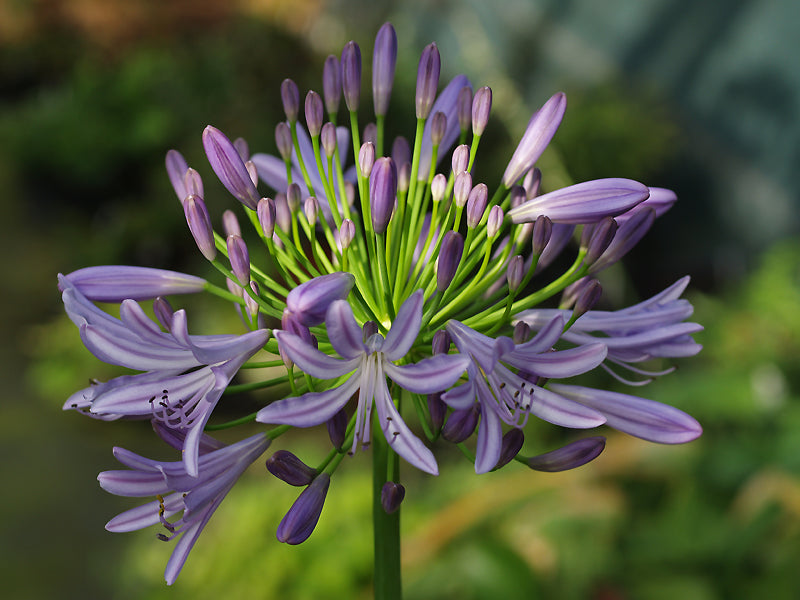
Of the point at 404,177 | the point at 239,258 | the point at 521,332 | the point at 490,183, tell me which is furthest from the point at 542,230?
the point at 490,183

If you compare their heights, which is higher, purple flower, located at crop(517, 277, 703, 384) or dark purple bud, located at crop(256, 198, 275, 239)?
dark purple bud, located at crop(256, 198, 275, 239)

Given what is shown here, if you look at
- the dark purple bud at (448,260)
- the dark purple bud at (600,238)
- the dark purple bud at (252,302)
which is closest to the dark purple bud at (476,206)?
the dark purple bud at (448,260)

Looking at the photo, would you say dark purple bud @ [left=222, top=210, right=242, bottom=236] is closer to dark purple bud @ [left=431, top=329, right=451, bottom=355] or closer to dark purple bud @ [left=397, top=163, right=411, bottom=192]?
dark purple bud @ [left=397, top=163, right=411, bottom=192]

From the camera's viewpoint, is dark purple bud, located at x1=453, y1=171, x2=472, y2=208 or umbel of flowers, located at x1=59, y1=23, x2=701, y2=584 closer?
umbel of flowers, located at x1=59, y1=23, x2=701, y2=584

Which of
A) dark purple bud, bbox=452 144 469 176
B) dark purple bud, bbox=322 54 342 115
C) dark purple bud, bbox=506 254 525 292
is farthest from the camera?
dark purple bud, bbox=322 54 342 115

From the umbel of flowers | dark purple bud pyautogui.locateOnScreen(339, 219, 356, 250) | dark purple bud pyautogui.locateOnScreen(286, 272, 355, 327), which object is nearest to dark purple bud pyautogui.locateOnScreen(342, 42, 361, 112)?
the umbel of flowers

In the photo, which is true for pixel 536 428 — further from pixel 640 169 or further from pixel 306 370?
pixel 306 370

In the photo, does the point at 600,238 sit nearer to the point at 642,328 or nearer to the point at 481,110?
the point at 642,328
